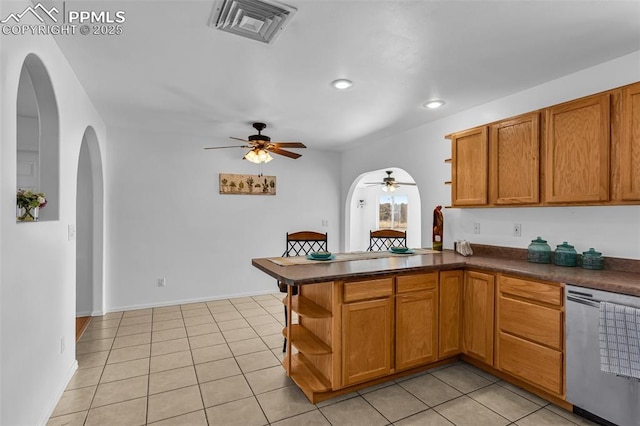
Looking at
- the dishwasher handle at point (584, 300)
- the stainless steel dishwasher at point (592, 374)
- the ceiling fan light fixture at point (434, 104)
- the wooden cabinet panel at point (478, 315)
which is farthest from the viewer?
the ceiling fan light fixture at point (434, 104)

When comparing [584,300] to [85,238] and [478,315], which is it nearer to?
[478,315]

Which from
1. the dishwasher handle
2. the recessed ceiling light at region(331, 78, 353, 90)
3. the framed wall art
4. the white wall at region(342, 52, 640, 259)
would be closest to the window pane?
the white wall at region(342, 52, 640, 259)

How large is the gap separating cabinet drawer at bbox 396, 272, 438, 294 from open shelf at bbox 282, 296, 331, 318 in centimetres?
62

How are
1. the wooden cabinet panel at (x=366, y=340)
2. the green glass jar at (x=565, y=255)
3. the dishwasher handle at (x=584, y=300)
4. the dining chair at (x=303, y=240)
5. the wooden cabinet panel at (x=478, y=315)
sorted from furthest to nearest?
the dining chair at (x=303, y=240), the wooden cabinet panel at (x=478, y=315), the green glass jar at (x=565, y=255), the wooden cabinet panel at (x=366, y=340), the dishwasher handle at (x=584, y=300)

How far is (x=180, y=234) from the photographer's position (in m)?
4.77

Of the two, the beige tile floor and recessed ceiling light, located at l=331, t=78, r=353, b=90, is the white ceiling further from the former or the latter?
the beige tile floor

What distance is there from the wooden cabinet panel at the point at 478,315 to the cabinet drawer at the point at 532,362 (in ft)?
0.40

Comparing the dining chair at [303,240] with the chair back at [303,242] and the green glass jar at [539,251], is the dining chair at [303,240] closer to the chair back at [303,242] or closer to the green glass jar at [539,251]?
the chair back at [303,242]

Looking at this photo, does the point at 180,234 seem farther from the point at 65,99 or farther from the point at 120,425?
the point at 120,425

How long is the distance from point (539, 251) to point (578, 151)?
2.80ft

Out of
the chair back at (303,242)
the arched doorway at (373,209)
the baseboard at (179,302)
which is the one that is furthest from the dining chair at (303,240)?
the arched doorway at (373,209)

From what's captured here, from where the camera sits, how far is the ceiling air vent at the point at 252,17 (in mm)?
1766

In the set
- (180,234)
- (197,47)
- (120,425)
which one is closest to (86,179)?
(180,234)

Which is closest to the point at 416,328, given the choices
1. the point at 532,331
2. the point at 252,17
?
the point at 532,331
